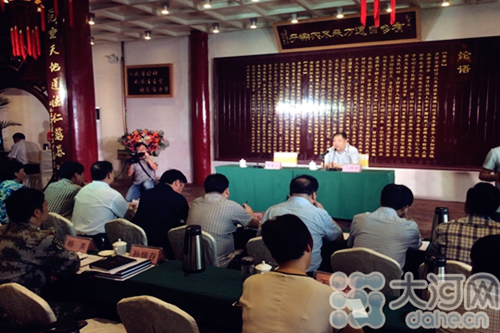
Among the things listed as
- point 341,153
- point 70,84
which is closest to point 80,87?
point 70,84

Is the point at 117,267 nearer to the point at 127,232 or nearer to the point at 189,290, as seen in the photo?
the point at 189,290

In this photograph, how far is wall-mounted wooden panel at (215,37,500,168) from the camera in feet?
18.9

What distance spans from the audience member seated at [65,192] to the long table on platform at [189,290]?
1.40m

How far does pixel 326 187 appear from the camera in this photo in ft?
16.3

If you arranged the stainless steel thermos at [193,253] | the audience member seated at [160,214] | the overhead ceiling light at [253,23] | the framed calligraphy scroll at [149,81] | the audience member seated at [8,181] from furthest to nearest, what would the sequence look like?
the framed calligraphy scroll at [149,81]
the overhead ceiling light at [253,23]
the audience member seated at [8,181]
the audience member seated at [160,214]
the stainless steel thermos at [193,253]

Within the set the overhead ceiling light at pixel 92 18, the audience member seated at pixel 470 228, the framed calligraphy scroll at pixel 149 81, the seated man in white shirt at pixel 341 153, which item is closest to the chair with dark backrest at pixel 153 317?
the audience member seated at pixel 470 228

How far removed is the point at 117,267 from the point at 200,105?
222 inches

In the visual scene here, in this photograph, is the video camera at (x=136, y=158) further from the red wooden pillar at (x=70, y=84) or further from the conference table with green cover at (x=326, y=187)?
the conference table with green cover at (x=326, y=187)

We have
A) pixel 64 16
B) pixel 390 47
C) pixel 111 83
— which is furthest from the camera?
pixel 111 83

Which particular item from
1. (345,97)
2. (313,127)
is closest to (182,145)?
(313,127)

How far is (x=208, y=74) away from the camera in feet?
24.7

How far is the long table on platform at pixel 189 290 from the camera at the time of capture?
176 centimetres

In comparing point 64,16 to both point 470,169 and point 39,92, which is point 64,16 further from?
point 470,169

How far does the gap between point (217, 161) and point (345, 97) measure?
2669 millimetres
